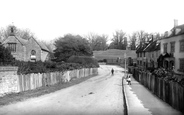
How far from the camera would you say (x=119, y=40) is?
9825 centimetres

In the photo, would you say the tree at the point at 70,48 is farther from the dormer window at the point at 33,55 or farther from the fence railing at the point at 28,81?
the fence railing at the point at 28,81

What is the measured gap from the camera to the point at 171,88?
10688 mm

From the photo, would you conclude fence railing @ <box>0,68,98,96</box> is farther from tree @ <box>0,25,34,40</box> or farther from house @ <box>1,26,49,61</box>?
tree @ <box>0,25,34,40</box>

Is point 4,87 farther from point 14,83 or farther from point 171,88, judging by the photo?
point 171,88

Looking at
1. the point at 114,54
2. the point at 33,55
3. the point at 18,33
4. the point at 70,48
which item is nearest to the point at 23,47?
the point at 33,55

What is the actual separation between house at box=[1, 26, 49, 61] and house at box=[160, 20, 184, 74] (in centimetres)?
2462

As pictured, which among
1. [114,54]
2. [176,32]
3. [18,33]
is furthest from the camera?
[114,54]

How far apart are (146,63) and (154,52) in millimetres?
5810

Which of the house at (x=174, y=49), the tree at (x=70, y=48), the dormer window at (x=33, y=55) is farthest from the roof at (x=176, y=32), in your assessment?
the dormer window at (x=33, y=55)

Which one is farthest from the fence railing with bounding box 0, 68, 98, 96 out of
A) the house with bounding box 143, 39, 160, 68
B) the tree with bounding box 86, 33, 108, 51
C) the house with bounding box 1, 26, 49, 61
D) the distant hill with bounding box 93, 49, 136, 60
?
the tree with bounding box 86, 33, 108, 51

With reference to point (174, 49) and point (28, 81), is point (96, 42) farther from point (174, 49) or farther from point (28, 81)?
point (28, 81)

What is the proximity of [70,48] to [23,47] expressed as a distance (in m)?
12.0

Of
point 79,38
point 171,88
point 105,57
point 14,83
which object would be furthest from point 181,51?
point 105,57

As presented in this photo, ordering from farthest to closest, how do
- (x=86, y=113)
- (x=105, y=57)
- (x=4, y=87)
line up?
(x=105, y=57), (x=4, y=87), (x=86, y=113)
